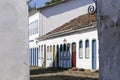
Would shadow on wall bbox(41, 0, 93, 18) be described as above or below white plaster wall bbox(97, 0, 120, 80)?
above

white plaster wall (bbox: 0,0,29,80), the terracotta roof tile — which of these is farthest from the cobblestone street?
white plaster wall (bbox: 0,0,29,80)

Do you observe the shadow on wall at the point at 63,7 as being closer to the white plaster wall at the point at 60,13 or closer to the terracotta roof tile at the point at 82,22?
the white plaster wall at the point at 60,13

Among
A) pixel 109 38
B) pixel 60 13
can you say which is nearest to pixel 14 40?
pixel 109 38

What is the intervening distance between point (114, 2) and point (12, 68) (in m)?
6.86

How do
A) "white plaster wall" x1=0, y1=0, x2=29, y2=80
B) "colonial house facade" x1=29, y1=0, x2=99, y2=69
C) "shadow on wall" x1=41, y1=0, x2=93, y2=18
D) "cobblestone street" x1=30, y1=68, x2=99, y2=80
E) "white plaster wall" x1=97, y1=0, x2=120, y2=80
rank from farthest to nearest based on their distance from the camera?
1. "shadow on wall" x1=41, y1=0, x2=93, y2=18
2. "colonial house facade" x1=29, y1=0, x2=99, y2=69
3. "cobblestone street" x1=30, y1=68, x2=99, y2=80
4. "white plaster wall" x1=0, y1=0, x2=29, y2=80
5. "white plaster wall" x1=97, y1=0, x2=120, y2=80

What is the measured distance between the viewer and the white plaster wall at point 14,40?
10.6 m

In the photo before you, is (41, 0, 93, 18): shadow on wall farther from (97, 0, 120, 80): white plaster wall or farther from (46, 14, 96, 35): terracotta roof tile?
(97, 0, 120, 80): white plaster wall

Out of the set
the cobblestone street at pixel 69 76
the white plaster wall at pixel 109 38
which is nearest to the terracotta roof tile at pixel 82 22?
the cobblestone street at pixel 69 76

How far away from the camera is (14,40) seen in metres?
10.8

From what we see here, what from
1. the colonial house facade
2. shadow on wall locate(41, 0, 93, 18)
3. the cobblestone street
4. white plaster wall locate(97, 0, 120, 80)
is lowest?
the cobblestone street

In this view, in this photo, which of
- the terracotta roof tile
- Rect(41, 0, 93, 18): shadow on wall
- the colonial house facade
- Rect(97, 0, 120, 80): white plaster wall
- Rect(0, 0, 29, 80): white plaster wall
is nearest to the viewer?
Rect(97, 0, 120, 80): white plaster wall

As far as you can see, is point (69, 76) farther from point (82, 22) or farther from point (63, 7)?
point (63, 7)

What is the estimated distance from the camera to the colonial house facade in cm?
3061

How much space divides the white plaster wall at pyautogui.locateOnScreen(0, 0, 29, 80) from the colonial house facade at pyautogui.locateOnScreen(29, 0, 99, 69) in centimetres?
1837
